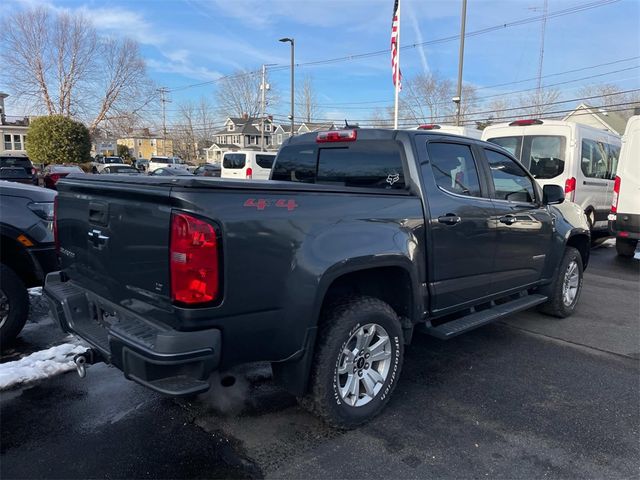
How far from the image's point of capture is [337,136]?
3893mm

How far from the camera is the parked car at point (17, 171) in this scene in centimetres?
1399

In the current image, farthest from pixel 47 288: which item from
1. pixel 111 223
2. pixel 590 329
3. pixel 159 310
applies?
pixel 590 329

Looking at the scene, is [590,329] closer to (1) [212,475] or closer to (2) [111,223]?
(1) [212,475]

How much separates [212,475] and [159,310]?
3.12ft

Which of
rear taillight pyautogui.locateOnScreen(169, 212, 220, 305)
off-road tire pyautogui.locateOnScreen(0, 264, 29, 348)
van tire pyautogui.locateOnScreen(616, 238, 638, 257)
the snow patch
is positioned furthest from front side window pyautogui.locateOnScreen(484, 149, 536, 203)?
van tire pyautogui.locateOnScreen(616, 238, 638, 257)

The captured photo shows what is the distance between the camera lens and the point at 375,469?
2.69 m

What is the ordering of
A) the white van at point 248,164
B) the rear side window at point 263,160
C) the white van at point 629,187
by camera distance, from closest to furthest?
the white van at point 629,187 → the white van at point 248,164 → the rear side window at point 263,160

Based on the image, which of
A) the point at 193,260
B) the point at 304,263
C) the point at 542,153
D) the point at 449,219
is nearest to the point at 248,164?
the point at 542,153

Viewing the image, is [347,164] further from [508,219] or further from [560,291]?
[560,291]

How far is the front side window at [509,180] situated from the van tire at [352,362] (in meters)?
1.87

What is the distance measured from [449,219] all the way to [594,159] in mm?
7747

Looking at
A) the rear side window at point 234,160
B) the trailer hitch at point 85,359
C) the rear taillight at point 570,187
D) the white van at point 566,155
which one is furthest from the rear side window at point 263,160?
the trailer hitch at point 85,359

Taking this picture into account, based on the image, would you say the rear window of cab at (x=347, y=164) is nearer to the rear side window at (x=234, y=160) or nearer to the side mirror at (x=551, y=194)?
the side mirror at (x=551, y=194)

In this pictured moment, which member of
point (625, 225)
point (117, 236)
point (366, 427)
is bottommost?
point (366, 427)
